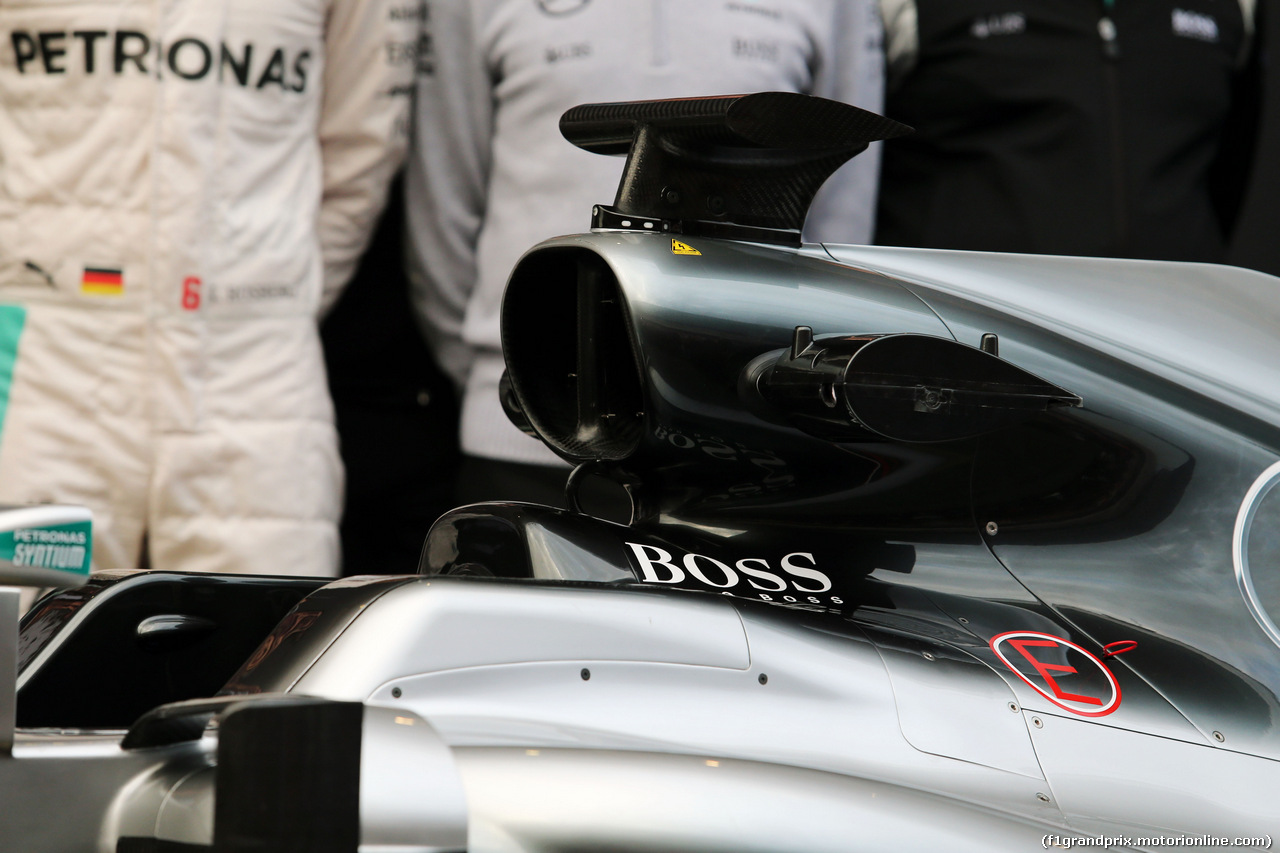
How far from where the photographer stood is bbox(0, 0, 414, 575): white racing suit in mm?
1574

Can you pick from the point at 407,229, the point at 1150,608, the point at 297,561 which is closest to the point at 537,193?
the point at 407,229

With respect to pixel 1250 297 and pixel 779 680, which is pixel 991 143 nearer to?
pixel 1250 297

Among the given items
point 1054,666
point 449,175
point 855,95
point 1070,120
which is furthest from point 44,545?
point 1070,120

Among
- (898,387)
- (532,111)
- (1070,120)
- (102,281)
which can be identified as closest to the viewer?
(898,387)

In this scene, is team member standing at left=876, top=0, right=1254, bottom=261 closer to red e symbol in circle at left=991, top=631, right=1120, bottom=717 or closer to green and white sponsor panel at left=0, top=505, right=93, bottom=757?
red e symbol in circle at left=991, top=631, right=1120, bottom=717

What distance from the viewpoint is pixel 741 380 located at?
0.76 meters

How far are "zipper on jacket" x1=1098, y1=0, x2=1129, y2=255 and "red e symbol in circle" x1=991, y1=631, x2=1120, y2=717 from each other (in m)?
1.31

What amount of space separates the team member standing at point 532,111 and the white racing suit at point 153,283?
0.28 metres

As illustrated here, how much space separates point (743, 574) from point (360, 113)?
4.16 feet

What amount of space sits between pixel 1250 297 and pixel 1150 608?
30 cm

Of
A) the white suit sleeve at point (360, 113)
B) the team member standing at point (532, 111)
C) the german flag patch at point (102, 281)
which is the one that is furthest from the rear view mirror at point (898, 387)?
the white suit sleeve at point (360, 113)

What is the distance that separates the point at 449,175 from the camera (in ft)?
6.34

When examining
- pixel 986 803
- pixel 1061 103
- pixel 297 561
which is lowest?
pixel 297 561

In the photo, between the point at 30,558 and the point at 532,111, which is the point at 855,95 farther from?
the point at 30,558
